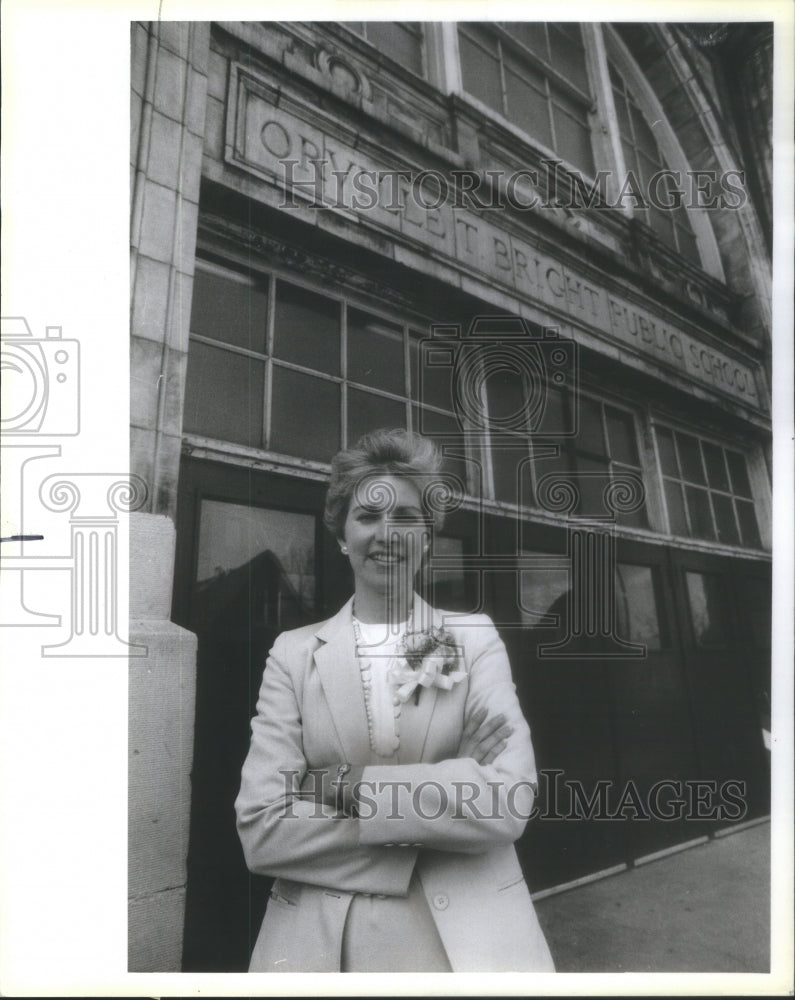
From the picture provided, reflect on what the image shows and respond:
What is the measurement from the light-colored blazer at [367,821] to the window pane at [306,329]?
927 mm

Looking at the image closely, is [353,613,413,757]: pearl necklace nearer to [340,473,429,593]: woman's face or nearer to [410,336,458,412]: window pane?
[340,473,429,593]: woman's face

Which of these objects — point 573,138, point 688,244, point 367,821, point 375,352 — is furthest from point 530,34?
point 367,821

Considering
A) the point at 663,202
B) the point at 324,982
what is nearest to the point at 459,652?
the point at 324,982

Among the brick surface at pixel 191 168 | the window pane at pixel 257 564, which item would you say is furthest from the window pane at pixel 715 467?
the brick surface at pixel 191 168

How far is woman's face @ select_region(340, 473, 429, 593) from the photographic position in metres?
2.46

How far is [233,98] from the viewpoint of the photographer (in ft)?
8.40

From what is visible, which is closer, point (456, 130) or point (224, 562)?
point (224, 562)

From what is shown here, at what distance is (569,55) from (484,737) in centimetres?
297

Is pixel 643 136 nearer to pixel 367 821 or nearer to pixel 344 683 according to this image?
pixel 344 683

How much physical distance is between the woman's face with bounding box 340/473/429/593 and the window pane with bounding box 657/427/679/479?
123 centimetres

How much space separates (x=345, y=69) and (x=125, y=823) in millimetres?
2900

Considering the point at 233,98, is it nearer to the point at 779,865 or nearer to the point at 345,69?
the point at 345,69

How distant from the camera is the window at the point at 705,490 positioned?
300 centimetres

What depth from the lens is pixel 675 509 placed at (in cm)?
302
